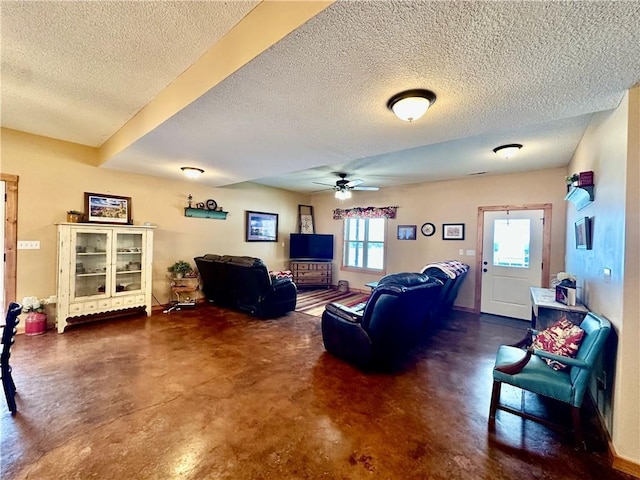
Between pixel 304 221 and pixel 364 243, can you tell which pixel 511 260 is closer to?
pixel 364 243

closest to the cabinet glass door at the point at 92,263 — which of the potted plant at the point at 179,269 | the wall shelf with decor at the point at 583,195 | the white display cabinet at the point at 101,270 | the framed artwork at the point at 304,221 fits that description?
the white display cabinet at the point at 101,270

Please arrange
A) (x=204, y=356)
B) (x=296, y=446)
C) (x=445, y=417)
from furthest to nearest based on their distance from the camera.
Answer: (x=204, y=356) < (x=445, y=417) < (x=296, y=446)

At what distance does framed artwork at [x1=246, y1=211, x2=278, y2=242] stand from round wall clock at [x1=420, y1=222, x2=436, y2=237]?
358 cm

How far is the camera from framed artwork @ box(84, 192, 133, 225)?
14.3 feet

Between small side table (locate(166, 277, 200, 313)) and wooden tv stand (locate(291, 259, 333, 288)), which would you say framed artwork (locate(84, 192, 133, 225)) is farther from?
wooden tv stand (locate(291, 259, 333, 288))

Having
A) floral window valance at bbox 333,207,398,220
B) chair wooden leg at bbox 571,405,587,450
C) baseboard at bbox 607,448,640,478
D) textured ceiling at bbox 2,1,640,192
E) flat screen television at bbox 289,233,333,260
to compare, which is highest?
textured ceiling at bbox 2,1,640,192

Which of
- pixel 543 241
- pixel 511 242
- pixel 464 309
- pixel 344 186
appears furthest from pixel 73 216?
pixel 543 241

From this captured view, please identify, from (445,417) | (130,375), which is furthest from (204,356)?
(445,417)

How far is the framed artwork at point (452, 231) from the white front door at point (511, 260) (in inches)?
16.5

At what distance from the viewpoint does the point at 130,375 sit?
107 inches

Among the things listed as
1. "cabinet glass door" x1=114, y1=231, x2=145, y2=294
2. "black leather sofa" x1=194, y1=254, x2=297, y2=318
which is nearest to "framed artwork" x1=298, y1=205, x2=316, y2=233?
"black leather sofa" x1=194, y1=254, x2=297, y2=318

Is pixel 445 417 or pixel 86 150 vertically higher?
pixel 86 150

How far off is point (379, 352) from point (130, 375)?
2.44m

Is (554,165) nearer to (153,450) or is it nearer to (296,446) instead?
(296,446)
